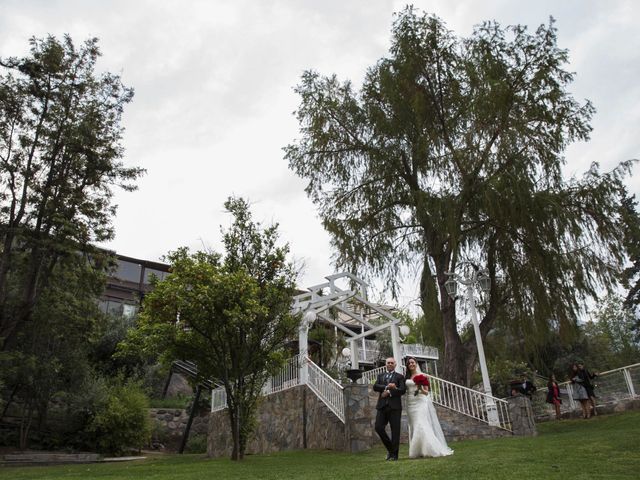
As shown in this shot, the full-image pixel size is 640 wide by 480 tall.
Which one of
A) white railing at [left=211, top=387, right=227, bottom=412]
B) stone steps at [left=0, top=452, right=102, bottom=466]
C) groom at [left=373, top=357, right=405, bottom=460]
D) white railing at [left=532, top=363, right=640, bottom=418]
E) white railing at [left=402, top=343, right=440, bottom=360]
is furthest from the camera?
white railing at [left=402, top=343, right=440, bottom=360]

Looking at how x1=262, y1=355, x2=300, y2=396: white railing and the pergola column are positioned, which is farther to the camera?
x1=262, y1=355, x2=300, y2=396: white railing

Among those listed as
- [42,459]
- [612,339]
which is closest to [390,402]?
[42,459]

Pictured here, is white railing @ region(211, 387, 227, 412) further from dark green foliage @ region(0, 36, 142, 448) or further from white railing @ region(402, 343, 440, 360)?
white railing @ region(402, 343, 440, 360)

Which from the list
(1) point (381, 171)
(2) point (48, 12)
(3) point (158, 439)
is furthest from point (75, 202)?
(3) point (158, 439)

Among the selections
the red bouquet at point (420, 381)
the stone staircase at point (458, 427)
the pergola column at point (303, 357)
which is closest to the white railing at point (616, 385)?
the stone staircase at point (458, 427)

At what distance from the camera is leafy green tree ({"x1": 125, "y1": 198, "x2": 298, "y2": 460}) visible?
368 inches

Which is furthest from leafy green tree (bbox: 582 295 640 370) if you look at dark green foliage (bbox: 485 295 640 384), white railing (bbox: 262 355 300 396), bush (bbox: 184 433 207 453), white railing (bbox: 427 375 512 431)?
bush (bbox: 184 433 207 453)

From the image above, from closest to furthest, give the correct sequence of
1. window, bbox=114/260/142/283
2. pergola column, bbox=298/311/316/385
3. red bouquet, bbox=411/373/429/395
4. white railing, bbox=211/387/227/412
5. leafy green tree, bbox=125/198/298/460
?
1. red bouquet, bbox=411/373/429/395
2. leafy green tree, bbox=125/198/298/460
3. pergola column, bbox=298/311/316/385
4. white railing, bbox=211/387/227/412
5. window, bbox=114/260/142/283

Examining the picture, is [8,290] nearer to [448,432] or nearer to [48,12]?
[48,12]

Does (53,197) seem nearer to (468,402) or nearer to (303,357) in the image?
(303,357)

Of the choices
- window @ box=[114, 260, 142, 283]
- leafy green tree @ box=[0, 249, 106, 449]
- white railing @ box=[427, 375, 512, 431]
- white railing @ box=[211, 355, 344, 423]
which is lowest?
white railing @ box=[427, 375, 512, 431]

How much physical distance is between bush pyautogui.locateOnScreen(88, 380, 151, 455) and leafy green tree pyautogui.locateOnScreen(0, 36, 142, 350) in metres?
4.41

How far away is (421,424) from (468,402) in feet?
18.9

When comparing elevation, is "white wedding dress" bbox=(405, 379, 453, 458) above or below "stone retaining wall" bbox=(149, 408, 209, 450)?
below
